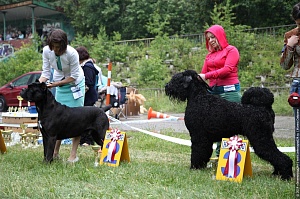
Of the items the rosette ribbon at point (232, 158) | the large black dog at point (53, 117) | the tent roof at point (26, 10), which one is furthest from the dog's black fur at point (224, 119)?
the tent roof at point (26, 10)

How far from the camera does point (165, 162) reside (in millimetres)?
5352

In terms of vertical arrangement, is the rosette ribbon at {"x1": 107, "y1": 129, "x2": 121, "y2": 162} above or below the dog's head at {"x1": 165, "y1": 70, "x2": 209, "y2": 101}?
below

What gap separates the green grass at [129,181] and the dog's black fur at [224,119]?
24cm

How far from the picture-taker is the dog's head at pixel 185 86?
15.5ft

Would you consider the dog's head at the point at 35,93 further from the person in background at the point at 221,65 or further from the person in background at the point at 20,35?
the person in background at the point at 20,35

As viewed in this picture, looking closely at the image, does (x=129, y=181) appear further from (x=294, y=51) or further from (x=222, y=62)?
(x=294, y=51)

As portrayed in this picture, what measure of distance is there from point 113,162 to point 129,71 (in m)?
15.3

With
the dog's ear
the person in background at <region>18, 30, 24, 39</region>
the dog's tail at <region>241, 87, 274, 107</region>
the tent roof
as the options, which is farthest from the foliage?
the dog's tail at <region>241, 87, 274, 107</region>

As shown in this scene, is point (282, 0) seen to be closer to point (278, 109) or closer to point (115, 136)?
point (278, 109)

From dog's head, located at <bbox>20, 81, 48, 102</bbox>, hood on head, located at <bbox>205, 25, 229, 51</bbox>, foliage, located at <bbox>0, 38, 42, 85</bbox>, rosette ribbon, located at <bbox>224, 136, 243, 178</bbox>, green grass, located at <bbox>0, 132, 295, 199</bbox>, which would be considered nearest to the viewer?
green grass, located at <bbox>0, 132, 295, 199</bbox>

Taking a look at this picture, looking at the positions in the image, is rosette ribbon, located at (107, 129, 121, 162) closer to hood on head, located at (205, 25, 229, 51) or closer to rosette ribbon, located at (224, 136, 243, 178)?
rosette ribbon, located at (224, 136, 243, 178)

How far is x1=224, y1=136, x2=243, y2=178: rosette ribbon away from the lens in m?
4.15

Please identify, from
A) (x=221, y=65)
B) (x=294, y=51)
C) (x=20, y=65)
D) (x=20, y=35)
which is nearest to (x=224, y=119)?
(x=221, y=65)

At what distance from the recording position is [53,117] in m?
5.04
